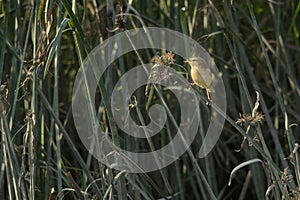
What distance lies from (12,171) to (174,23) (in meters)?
0.62

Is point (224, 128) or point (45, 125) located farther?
point (224, 128)

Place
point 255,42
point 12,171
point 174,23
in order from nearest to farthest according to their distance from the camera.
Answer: point 12,171
point 174,23
point 255,42

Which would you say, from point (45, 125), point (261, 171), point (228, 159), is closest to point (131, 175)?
point (45, 125)

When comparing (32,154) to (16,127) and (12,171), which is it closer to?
(12,171)

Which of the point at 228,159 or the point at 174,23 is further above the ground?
the point at 174,23

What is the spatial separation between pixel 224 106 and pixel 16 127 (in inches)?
18.8

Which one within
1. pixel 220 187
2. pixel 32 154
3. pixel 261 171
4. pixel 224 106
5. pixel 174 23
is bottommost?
pixel 220 187

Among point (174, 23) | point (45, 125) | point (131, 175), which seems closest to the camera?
point (131, 175)

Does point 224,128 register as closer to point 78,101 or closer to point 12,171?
point 78,101

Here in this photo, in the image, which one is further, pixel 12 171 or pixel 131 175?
pixel 131 175

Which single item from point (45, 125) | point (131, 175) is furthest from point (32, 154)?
point (45, 125)

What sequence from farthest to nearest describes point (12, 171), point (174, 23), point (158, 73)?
point (174, 23) < point (12, 171) < point (158, 73)

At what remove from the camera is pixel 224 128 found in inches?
59.9

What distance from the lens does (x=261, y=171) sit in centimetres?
130
